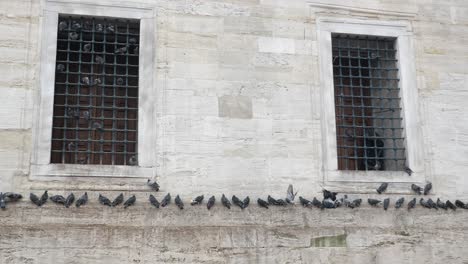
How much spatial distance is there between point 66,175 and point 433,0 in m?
4.95

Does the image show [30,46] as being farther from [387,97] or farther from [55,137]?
[387,97]

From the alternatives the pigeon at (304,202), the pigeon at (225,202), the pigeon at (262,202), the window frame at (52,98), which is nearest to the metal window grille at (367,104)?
the pigeon at (304,202)

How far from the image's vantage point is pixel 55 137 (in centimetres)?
754

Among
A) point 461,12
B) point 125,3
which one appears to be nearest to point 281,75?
point 125,3

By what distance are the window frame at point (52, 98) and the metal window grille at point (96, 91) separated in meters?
0.13

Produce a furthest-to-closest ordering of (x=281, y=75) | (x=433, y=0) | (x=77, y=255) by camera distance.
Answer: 1. (x=433, y=0)
2. (x=281, y=75)
3. (x=77, y=255)

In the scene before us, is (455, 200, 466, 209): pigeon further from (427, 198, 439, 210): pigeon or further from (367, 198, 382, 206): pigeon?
(367, 198, 382, 206): pigeon

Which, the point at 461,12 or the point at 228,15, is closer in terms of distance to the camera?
the point at 228,15

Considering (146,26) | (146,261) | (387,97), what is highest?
(146,26)

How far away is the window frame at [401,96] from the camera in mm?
7902

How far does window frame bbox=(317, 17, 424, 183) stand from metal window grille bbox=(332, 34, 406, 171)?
10 cm

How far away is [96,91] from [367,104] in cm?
324

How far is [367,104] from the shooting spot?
852cm

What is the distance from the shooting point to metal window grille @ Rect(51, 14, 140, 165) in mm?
7582
